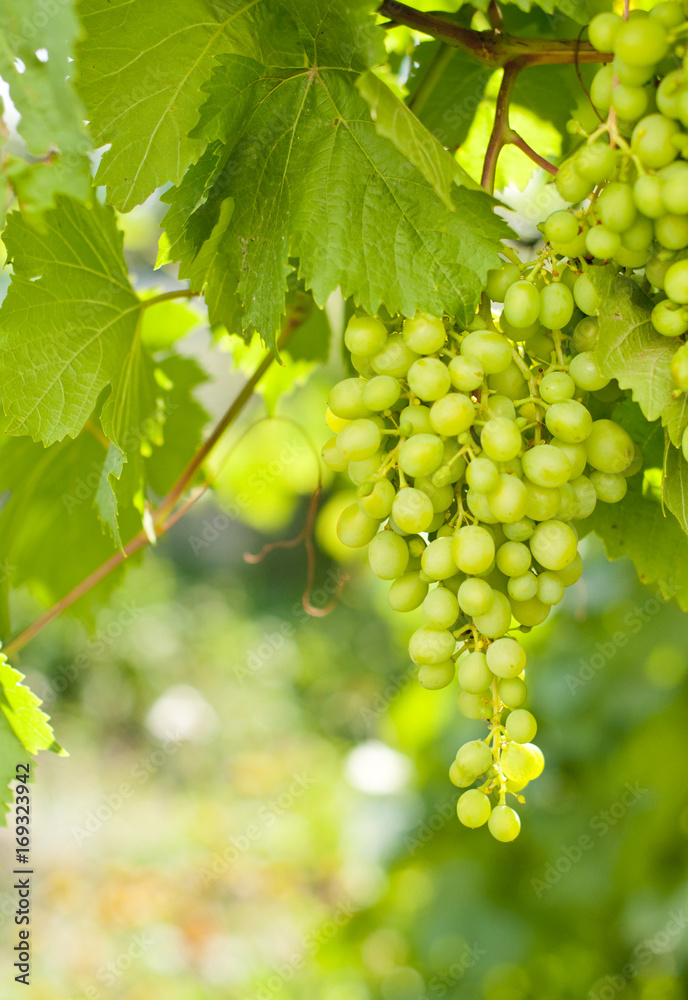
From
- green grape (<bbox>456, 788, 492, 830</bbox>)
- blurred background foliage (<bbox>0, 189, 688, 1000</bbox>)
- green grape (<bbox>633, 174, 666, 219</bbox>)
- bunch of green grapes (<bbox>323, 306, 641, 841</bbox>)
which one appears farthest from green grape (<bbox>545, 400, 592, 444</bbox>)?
blurred background foliage (<bbox>0, 189, 688, 1000</bbox>)

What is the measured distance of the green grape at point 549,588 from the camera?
0.48 m

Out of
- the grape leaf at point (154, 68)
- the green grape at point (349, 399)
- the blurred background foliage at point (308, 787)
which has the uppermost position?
the grape leaf at point (154, 68)

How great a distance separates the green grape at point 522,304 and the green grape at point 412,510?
0.36 ft

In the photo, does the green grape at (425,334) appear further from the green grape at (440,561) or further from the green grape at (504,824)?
the green grape at (504,824)

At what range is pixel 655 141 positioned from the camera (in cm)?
39

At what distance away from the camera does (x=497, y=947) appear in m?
1.60

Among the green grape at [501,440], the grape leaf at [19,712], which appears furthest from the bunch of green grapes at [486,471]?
the grape leaf at [19,712]

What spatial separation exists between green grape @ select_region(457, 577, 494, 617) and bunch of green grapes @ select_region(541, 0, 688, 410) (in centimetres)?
15

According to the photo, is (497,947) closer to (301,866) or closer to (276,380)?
(276,380)

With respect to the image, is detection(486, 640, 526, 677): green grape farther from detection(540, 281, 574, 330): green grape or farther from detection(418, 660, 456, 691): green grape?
detection(540, 281, 574, 330): green grape

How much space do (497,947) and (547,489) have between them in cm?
146

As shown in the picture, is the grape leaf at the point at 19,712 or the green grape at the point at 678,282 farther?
the grape leaf at the point at 19,712

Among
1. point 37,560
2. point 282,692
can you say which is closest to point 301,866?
point 282,692

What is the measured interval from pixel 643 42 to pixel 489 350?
0.52ft
